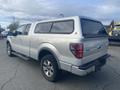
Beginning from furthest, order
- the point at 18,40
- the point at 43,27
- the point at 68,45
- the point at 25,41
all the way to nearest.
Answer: the point at 18,40 → the point at 25,41 → the point at 43,27 → the point at 68,45

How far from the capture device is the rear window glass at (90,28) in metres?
4.20

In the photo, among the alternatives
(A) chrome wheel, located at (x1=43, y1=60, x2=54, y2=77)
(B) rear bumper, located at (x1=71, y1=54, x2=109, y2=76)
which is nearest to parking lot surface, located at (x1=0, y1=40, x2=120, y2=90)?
(A) chrome wheel, located at (x1=43, y1=60, x2=54, y2=77)

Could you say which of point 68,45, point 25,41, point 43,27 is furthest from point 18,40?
point 68,45

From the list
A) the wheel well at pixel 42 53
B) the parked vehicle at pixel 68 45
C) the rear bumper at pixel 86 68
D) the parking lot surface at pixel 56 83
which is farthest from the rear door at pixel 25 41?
the rear bumper at pixel 86 68

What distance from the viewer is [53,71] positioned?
4.58 meters

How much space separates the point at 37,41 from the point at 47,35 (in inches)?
24.3

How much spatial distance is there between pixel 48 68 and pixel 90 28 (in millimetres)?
1851

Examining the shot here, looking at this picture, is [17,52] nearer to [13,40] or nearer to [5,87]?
[13,40]

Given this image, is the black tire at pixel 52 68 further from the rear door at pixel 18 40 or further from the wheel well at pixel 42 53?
the rear door at pixel 18 40

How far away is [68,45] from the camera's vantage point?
3939mm

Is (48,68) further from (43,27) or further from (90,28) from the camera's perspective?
(90,28)

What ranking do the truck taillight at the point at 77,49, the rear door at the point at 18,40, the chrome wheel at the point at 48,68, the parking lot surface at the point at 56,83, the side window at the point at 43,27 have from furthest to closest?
the rear door at the point at 18,40, the side window at the point at 43,27, the chrome wheel at the point at 48,68, the parking lot surface at the point at 56,83, the truck taillight at the point at 77,49

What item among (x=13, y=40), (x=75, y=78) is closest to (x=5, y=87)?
(x=75, y=78)

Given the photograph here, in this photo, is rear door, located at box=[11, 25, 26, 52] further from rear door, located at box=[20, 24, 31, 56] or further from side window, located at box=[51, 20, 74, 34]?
side window, located at box=[51, 20, 74, 34]
